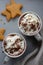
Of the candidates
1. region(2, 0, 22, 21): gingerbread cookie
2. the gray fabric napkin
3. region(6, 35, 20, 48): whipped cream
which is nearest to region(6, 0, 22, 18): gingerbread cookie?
region(2, 0, 22, 21): gingerbread cookie

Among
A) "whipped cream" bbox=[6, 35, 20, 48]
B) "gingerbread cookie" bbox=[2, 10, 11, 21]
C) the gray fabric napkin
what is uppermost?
"gingerbread cookie" bbox=[2, 10, 11, 21]

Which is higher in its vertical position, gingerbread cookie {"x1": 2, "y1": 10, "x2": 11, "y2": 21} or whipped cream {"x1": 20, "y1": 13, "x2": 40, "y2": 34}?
gingerbread cookie {"x1": 2, "y1": 10, "x2": 11, "y2": 21}

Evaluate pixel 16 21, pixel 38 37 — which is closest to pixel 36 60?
pixel 38 37

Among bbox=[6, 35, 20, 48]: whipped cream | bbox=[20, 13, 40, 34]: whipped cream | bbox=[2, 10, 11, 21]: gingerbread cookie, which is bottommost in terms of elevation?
bbox=[6, 35, 20, 48]: whipped cream

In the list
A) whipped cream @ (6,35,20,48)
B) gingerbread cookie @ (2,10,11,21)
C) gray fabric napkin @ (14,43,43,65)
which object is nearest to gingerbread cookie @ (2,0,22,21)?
gingerbread cookie @ (2,10,11,21)

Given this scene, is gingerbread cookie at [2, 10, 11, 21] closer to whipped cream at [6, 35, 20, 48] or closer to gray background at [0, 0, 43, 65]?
gray background at [0, 0, 43, 65]

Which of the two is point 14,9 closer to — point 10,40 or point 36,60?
point 10,40

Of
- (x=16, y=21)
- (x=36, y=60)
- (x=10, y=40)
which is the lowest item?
(x=36, y=60)

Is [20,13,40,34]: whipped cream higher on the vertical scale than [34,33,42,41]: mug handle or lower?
higher

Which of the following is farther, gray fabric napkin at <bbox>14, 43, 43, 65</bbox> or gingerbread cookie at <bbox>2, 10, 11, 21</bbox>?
gingerbread cookie at <bbox>2, 10, 11, 21</bbox>

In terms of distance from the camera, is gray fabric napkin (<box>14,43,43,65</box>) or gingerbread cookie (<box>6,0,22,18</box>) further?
gingerbread cookie (<box>6,0,22,18</box>)

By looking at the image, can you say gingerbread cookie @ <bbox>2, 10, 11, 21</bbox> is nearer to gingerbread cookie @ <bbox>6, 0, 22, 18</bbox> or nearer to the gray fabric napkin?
gingerbread cookie @ <bbox>6, 0, 22, 18</bbox>

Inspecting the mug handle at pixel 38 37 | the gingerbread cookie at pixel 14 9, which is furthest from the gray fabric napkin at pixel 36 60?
the gingerbread cookie at pixel 14 9
